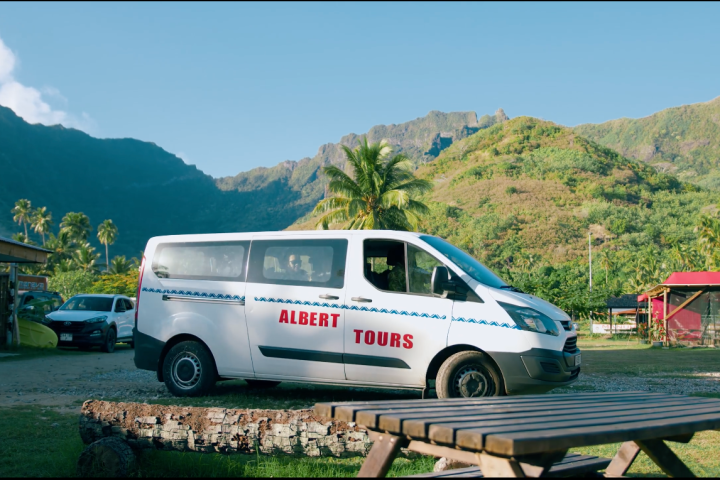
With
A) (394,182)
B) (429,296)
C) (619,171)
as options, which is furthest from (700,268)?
(429,296)

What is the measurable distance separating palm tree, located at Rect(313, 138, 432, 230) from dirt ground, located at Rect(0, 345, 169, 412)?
787 inches

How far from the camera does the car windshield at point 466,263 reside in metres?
7.76

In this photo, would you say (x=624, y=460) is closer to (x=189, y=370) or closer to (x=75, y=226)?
(x=189, y=370)

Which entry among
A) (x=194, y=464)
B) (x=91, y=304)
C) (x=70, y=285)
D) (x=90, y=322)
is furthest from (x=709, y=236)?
(x=194, y=464)

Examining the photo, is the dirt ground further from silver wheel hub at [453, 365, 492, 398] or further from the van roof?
silver wheel hub at [453, 365, 492, 398]

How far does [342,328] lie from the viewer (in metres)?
7.87

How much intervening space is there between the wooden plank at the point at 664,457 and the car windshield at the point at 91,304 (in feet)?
61.0

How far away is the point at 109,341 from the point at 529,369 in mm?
15155

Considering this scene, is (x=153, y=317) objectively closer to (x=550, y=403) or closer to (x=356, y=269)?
(x=356, y=269)

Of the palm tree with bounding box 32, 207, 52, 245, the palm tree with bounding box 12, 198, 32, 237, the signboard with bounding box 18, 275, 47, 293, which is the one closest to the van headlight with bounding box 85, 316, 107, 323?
the signboard with bounding box 18, 275, 47, 293

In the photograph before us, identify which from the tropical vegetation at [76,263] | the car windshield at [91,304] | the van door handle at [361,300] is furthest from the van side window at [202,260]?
the tropical vegetation at [76,263]

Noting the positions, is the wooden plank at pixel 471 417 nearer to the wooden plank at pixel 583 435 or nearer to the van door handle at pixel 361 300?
the wooden plank at pixel 583 435

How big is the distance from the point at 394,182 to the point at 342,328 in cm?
2816

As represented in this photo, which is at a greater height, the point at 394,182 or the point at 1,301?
the point at 394,182
